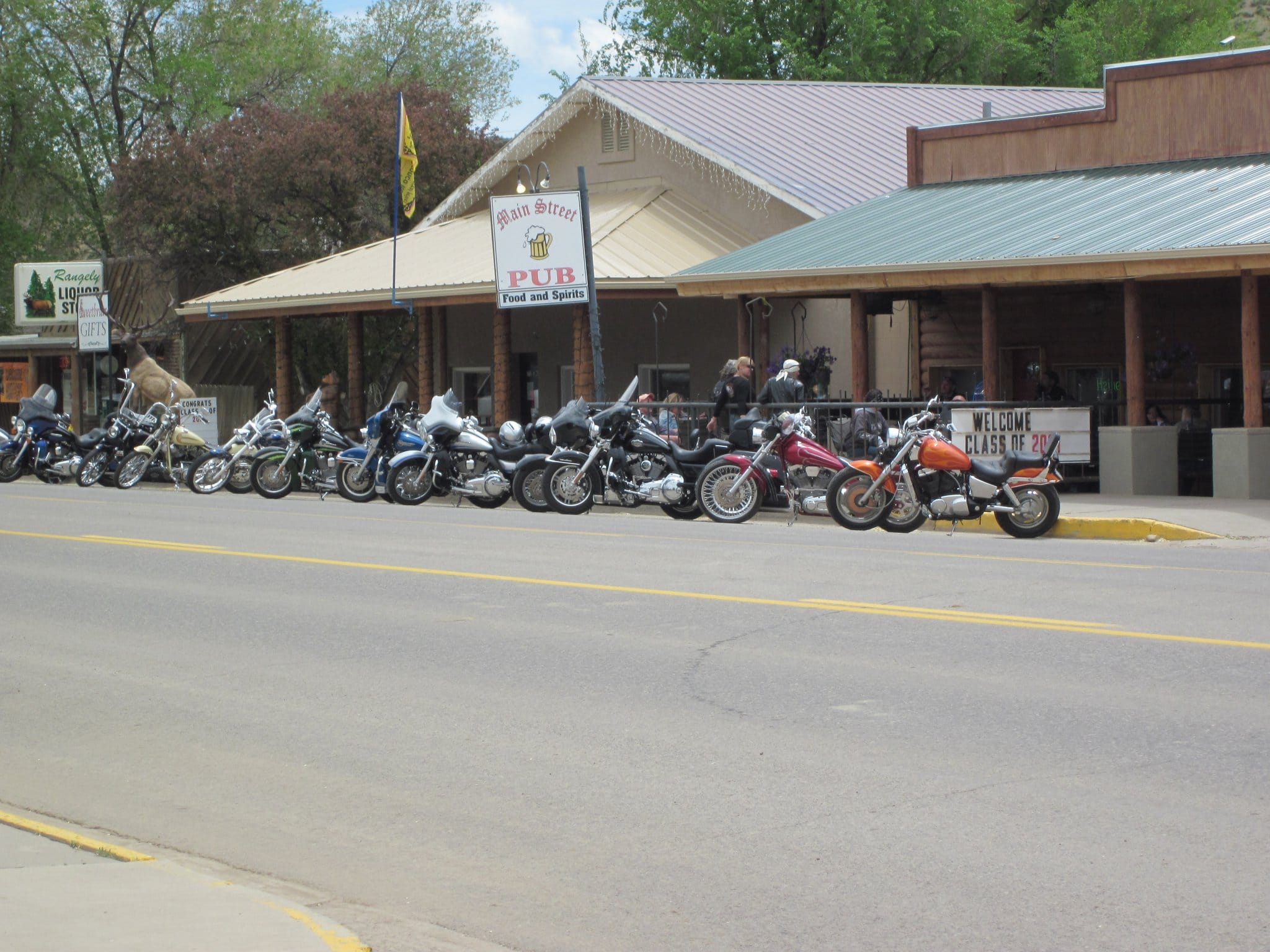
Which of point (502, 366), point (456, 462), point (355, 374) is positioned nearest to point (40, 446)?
point (355, 374)

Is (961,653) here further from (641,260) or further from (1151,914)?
(641,260)

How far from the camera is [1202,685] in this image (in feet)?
27.2

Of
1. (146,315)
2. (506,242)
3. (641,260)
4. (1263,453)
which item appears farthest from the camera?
(146,315)

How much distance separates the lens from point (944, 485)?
54.2 feet

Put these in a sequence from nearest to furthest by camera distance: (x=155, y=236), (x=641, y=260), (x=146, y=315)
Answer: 1. (x=641, y=260)
2. (x=155, y=236)
3. (x=146, y=315)

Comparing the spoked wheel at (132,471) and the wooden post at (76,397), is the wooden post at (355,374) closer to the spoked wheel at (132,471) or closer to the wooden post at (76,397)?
the spoked wheel at (132,471)

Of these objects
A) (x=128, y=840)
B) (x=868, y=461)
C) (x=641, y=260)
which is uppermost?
(x=641, y=260)

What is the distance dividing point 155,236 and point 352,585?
2800cm

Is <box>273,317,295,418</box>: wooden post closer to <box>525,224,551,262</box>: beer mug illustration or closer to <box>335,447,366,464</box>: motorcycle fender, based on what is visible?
<box>525,224,551,262</box>: beer mug illustration

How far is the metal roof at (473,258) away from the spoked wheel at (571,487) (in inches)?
265

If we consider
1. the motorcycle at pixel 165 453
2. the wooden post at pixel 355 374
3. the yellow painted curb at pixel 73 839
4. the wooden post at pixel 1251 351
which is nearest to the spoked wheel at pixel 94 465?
the motorcycle at pixel 165 453

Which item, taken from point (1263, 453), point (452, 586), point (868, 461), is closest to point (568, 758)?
point (452, 586)

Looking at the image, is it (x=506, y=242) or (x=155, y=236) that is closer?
(x=506, y=242)

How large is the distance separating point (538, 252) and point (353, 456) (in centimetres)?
444
